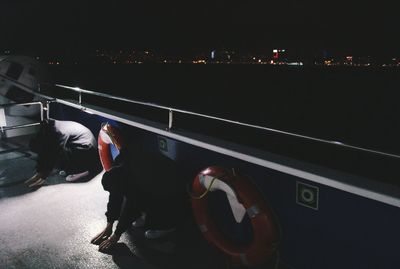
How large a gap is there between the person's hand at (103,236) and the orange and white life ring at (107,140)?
3.04ft

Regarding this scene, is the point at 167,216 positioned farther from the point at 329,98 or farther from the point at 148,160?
the point at 329,98

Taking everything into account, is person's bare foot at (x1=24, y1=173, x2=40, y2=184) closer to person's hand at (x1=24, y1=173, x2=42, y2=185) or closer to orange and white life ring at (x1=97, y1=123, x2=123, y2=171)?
person's hand at (x1=24, y1=173, x2=42, y2=185)

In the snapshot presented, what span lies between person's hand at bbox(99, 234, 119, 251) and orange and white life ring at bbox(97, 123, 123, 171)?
103cm

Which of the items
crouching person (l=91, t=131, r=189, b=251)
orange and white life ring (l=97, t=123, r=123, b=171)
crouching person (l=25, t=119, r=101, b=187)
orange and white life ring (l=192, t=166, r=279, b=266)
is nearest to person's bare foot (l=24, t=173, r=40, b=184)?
crouching person (l=25, t=119, r=101, b=187)

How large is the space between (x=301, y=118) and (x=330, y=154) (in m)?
14.8

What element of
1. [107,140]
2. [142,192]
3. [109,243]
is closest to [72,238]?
[109,243]

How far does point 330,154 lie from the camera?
12750 millimetres

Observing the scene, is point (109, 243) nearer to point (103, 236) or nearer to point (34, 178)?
point (103, 236)

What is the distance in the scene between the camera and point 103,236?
119 inches

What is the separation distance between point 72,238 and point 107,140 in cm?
125

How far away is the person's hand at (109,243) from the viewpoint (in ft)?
9.49

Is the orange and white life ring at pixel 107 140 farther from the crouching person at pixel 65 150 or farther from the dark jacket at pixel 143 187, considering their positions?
the dark jacket at pixel 143 187

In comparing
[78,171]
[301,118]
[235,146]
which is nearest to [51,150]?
[78,171]

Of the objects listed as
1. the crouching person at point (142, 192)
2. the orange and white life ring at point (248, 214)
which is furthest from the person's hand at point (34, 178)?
the orange and white life ring at point (248, 214)
